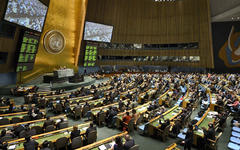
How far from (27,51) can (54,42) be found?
21.6 ft

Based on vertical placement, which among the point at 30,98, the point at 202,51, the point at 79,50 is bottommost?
the point at 30,98

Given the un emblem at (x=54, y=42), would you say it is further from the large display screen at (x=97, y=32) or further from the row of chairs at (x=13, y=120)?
the row of chairs at (x=13, y=120)

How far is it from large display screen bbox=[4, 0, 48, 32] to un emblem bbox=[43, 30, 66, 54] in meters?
4.85

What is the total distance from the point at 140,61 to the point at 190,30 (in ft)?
39.4

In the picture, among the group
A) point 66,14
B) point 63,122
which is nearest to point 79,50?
point 66,14

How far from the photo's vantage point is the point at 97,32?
91.2ft

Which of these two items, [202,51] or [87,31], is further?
[202,51]

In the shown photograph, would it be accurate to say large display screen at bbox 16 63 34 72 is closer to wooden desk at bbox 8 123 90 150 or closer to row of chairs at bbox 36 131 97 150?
wooden desk at bbox 8 123 90 150

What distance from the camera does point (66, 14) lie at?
2369 cm

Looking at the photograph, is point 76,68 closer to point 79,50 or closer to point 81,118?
point 79,50


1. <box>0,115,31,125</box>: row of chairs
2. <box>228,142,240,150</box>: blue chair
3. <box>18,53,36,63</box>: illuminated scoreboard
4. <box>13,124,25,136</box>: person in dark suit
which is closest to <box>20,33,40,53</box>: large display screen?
<box>18,53,36,63</box>: illuminated scoreboard

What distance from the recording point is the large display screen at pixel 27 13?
486 inches

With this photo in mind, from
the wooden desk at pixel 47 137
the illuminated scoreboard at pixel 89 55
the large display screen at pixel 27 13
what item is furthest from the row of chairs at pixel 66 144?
the illuminated scoreboard at pixel 89 55

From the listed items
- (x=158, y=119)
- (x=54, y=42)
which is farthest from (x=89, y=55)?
(x=158, y=119)
